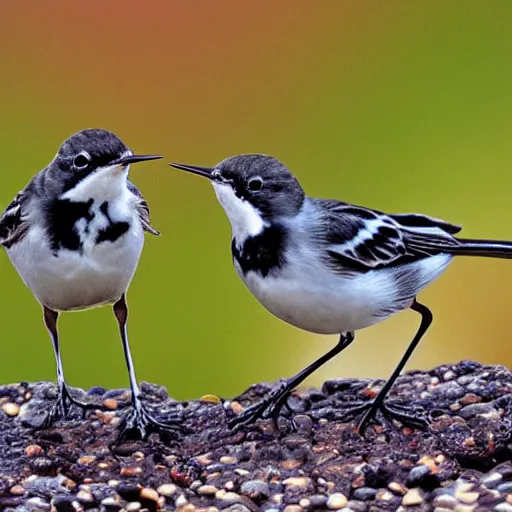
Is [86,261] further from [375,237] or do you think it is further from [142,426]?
[375,237]

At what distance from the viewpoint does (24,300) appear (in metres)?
6.53

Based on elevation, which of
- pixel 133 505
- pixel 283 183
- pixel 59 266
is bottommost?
pixel 133 505

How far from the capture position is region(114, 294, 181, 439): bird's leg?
5.05m

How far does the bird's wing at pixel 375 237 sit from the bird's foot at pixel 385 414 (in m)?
0.63

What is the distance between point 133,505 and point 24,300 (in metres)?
2.24

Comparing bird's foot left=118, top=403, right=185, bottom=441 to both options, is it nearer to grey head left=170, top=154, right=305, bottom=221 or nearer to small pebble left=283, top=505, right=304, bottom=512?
small pebble left=283, top=505, right=304, bottom=512

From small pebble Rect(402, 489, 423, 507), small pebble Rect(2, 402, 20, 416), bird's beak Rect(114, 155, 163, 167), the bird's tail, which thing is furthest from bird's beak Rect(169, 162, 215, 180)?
small pebble Rect(2, 402, 20, 416)

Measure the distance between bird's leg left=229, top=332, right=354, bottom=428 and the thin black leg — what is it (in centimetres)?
23

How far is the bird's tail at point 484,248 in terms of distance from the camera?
190 inches

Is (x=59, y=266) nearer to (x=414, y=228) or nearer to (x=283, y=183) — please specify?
(x=283, y=183)

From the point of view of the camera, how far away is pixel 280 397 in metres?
5.05

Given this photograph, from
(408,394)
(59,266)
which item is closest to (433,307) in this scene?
(408,394)

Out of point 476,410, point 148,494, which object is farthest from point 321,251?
point 148,494

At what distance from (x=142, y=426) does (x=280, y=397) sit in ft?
1.93
